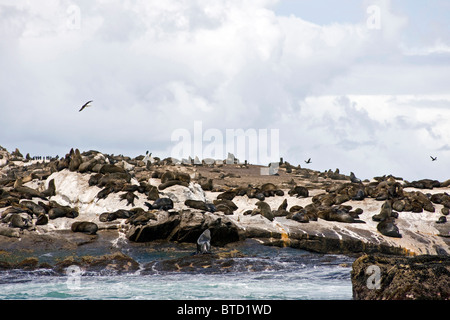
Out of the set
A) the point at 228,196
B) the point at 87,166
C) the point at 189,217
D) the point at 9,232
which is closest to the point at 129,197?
the point at 189,217

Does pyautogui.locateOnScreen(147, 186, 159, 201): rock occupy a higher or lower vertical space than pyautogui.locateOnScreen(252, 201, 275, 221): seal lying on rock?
higher

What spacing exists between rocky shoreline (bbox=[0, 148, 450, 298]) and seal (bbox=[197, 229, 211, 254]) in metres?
0.99

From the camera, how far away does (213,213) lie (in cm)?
2261

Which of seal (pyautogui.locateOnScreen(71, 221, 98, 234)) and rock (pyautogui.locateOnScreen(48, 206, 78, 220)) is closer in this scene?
seal (pyautogui.locateOnScreen(71, 221, 98, 234))

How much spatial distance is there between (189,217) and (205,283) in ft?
21.6

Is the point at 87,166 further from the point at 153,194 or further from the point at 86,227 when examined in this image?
the point at 86,227

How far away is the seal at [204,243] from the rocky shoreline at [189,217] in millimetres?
987

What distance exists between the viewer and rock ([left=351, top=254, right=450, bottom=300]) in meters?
10.4

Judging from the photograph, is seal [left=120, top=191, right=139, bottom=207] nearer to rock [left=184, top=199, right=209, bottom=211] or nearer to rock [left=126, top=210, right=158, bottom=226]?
rock [left=126, top=210, right=158, bottom=226]

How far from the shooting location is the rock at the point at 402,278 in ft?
34.3

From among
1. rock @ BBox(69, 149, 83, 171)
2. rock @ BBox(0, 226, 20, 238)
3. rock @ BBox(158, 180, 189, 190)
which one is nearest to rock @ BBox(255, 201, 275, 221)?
rock @ BBox(158, 180, 189, 190)

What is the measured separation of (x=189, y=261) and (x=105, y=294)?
4.62m
